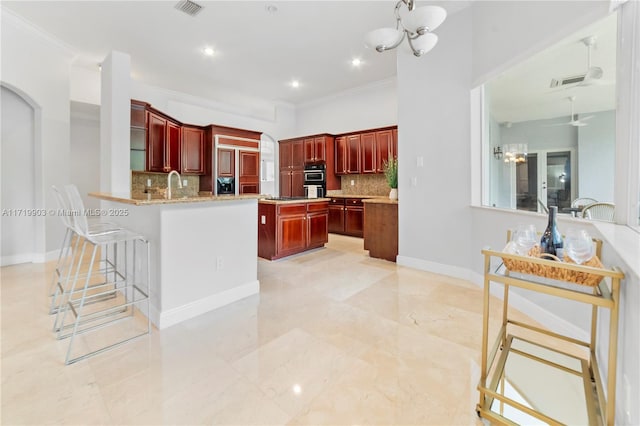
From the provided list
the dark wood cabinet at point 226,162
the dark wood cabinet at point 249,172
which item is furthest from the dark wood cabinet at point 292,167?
the dark wood cabinet at point 226,162

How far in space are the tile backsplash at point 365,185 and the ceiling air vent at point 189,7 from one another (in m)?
4.33

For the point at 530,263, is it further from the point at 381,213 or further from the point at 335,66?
the point at 335,66

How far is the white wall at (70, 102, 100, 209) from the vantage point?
584cm

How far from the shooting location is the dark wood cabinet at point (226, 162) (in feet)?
21.2

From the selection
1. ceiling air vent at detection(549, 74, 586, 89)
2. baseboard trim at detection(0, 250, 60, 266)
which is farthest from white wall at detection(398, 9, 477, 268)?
baseboard trim at detection(0, 250, 60, 266)

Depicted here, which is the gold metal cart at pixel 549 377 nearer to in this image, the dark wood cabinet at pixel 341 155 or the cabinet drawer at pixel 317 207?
the cabinet drawer at pixel 317 207

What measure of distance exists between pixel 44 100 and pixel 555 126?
6681 millimetres

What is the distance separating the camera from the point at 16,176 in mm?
4090

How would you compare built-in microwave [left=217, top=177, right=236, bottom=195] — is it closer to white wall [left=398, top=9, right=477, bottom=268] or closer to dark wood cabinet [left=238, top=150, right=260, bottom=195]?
dark wood cabinet [left=238, top=150, right=260, bottom=195]

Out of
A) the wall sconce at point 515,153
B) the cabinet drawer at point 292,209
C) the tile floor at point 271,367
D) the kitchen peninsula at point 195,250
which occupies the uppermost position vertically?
the wall sconce at point 515,153

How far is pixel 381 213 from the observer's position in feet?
14.1

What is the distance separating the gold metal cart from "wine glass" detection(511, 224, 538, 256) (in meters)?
0.13

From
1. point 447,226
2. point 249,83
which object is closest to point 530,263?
point 447,226

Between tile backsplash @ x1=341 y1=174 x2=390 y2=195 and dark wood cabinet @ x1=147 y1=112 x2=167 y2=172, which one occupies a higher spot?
dark wood cabinet @ x1=147 y1=112 x2=167 y2=172
